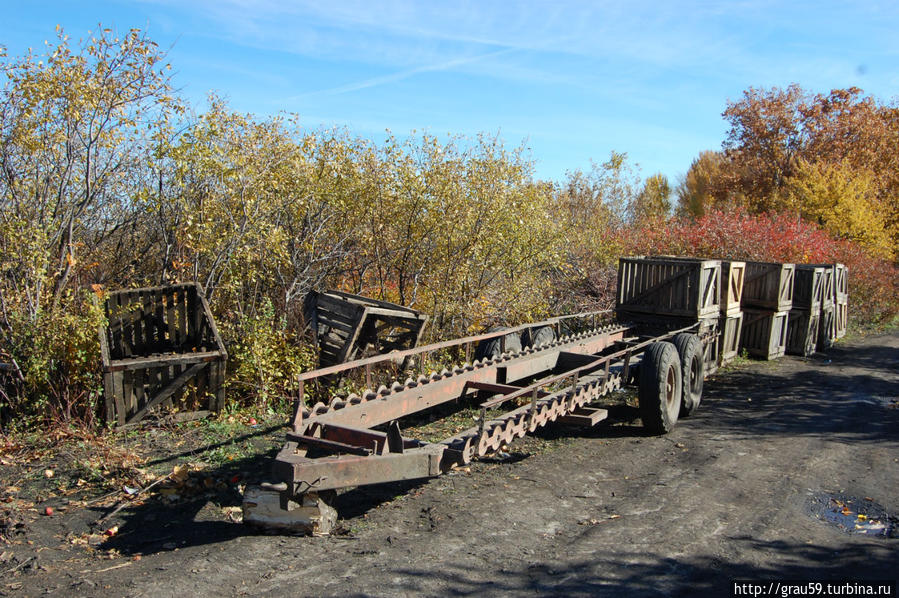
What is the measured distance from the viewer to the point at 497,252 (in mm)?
11297

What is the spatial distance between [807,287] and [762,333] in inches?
78.8

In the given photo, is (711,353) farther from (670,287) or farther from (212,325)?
(212,325)

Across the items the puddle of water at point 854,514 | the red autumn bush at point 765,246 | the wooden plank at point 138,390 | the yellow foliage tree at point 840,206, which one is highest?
the yellow foliage tree at point 840,206

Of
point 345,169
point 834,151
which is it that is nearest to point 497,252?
point 345,169

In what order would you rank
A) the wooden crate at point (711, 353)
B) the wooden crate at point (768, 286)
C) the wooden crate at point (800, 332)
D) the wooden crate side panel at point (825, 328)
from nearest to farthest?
the wooden crate at point (711, 353) → the wooden crate at point (768, 286) → the wooden crate at point (800, 332) → the wooden crate side panel at point (825, 328)

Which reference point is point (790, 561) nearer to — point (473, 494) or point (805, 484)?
point (805, 484)

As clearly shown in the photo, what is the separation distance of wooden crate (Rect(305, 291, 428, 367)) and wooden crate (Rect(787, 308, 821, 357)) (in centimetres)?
964

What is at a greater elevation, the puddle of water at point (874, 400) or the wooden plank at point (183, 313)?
the wooden plank at point (183, 313)

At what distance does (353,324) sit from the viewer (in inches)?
314

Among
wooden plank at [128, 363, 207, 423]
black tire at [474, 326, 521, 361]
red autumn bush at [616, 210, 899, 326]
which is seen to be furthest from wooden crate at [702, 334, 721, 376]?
wooden plank at [128, 363, 207, 423]

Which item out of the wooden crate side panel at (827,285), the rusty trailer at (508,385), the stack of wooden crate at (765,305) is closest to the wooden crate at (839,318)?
the wooden crate side panel at (827,285)

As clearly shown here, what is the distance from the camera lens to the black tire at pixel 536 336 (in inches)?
357

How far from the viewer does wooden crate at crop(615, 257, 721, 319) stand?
995cm

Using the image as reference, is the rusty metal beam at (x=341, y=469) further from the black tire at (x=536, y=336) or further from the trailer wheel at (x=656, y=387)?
the black tire at (x=536, y=336)
